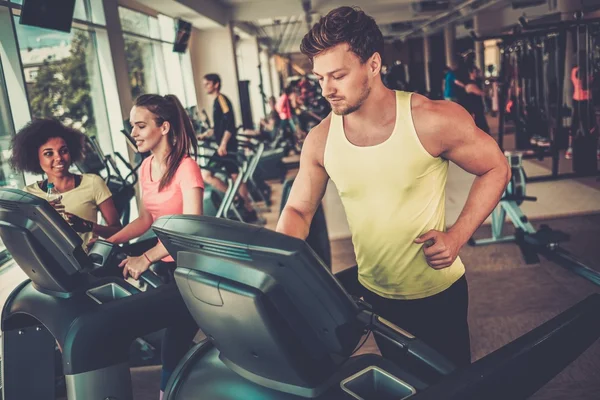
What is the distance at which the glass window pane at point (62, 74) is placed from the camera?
5.21 metres

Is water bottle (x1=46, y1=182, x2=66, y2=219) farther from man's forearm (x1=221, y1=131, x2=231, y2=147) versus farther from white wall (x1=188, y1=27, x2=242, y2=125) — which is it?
white wall (x1=188, y1=27, x2=242, y2=125)

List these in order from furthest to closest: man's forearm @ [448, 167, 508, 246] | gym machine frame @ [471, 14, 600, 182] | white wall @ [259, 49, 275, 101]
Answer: white wall @ [259, 49, 275, 101] → gym machine frame @ [471, 14, 600, 182] → man's forearm @ [448, 167, 508, 246]

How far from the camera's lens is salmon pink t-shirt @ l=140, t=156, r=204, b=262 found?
85.0 inches

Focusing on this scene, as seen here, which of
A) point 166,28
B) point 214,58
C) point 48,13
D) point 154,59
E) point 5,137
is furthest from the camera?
point 214,58

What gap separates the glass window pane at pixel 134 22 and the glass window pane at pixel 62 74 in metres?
1.43

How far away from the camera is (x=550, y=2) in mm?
9938

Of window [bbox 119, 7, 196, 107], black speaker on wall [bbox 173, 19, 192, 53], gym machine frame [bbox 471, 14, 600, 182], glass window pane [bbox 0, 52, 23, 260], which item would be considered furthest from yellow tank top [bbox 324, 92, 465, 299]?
black speaker on wall [bbox 173, 19, 192, 53]

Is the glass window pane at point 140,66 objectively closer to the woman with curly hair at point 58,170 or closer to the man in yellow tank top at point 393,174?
the woman with curly hair at point 58,170

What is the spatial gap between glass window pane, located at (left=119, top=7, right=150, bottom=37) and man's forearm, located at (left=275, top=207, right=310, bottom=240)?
270 inches

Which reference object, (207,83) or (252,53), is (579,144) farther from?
(252,53)

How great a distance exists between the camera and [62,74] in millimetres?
6008

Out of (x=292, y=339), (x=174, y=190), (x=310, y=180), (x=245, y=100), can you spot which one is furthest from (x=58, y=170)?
(x=245, y=100)

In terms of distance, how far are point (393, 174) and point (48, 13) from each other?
3.59 meters

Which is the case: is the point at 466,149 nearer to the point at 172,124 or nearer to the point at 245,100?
the point at 172,124
